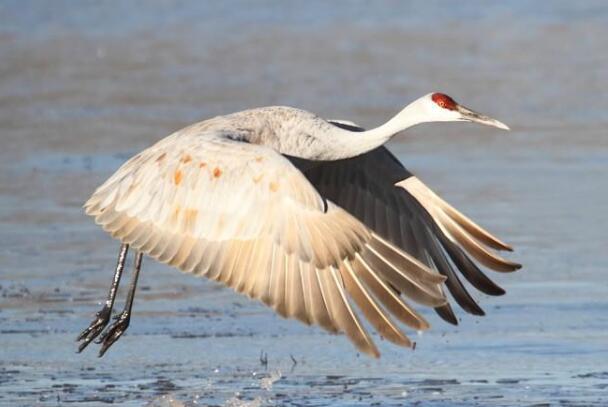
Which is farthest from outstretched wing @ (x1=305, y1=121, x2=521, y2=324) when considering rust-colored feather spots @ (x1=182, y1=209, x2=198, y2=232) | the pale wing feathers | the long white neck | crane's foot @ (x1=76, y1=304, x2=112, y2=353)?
crane's foot @ (x1=76, y1=304, x2=112, y2=353)

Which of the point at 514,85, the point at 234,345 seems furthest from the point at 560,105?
the point at 234,345

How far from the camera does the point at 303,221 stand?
6738 millimetres

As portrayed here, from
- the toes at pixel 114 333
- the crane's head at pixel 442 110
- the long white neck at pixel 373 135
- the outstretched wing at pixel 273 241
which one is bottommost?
the toes at pixel 114 333

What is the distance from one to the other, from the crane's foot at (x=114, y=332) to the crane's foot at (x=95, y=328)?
5 cm

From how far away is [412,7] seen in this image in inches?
768

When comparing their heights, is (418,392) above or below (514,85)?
below

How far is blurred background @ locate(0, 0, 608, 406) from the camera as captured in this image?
306 inches

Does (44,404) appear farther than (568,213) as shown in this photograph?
No

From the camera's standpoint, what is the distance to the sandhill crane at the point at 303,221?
662 centimetres

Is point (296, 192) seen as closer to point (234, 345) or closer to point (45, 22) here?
point (234, 345)

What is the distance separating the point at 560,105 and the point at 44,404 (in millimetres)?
8618

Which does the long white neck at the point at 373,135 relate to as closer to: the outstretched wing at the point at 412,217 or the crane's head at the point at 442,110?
the crane's head at the point at 442,110

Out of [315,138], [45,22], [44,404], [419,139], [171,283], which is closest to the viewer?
[44,404]

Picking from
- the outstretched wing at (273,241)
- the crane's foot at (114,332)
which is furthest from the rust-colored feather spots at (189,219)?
the crane's foot at (114,332)
